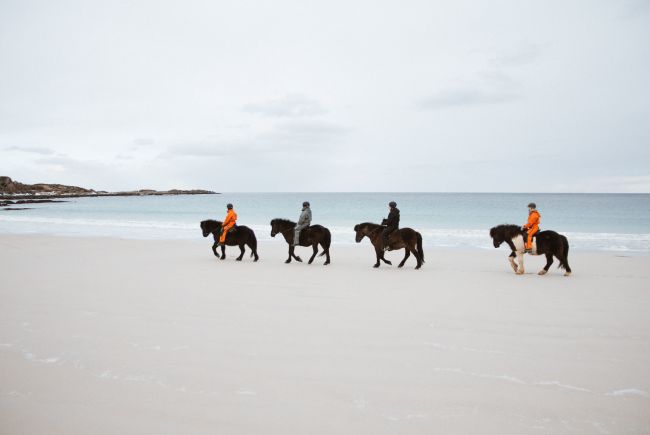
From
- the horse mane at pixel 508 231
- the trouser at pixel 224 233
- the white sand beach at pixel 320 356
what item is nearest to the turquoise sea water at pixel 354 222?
the horse mane at pixel 508 231

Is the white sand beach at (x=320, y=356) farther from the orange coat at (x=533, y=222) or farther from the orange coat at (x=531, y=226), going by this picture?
the orange coat at (x=533, y=222)

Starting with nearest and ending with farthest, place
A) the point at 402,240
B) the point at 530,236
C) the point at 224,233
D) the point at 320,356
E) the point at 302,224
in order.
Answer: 1. the point at 320,356
2. the point at 530,236
3. the point at 402,240
4. the point at 302,224
5. the point at 224,233

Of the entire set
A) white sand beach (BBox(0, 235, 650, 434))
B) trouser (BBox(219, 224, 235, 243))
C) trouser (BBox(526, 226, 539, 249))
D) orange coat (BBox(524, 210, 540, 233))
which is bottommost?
white sand beach (BBox(0, 235, 650, 434))

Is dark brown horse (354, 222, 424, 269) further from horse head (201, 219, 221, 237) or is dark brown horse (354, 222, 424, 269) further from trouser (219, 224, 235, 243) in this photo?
horse head (201, 219, 221, 237)

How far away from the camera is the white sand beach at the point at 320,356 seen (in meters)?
3.21

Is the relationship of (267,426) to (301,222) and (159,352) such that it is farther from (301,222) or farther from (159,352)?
(301,222)

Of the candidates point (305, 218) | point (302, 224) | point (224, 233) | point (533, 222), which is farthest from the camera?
point (224, 233)

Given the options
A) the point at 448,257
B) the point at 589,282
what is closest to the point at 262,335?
the point at 589,282

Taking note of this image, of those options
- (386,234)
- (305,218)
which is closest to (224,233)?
(305,218)

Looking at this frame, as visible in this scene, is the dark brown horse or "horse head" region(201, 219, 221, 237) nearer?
the dark brown horse

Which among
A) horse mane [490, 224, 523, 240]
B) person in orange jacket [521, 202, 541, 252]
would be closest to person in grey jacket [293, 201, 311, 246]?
horse mane [490, 224, 523, 240]

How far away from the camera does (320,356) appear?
440cm

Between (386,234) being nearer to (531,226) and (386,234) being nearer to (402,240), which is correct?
(402,240)

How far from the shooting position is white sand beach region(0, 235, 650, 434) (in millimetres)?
3205
